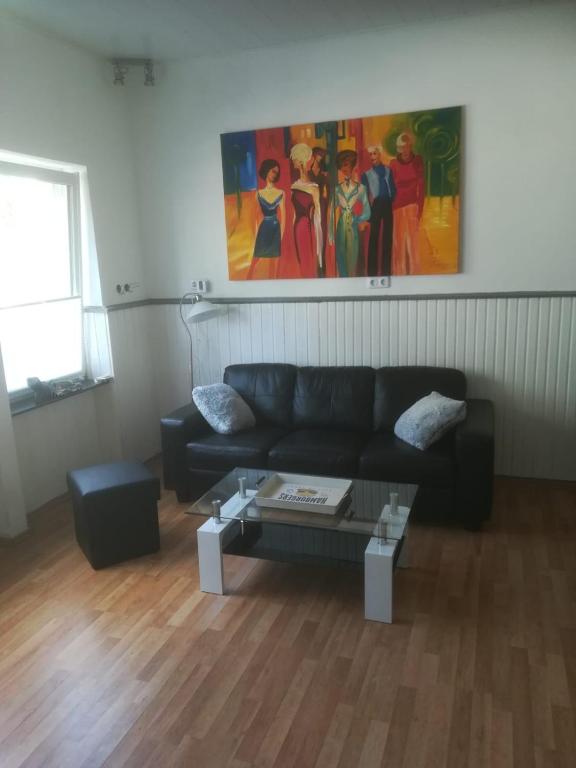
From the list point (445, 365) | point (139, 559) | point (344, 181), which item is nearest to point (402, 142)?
point (344, 181)

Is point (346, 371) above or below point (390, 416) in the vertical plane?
above

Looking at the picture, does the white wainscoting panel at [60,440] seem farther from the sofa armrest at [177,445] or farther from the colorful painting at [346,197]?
the colorful painting at [346,197]

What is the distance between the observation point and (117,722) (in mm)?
2066

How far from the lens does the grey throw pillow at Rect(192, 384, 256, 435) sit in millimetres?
3853

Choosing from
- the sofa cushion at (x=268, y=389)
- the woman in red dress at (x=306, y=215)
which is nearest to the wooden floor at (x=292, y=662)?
the sofa cushion at (x=268, y=389)

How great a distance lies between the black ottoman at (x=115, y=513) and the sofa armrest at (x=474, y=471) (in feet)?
5.40

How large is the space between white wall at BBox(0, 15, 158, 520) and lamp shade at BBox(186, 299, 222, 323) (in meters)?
0.56

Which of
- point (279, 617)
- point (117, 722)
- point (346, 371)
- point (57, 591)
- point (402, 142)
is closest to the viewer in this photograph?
point (117, 722)

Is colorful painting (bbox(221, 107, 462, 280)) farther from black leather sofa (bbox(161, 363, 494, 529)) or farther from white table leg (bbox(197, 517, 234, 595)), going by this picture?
white table leg (bbox(197, 517, 234, 595))

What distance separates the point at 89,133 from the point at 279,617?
335 cm

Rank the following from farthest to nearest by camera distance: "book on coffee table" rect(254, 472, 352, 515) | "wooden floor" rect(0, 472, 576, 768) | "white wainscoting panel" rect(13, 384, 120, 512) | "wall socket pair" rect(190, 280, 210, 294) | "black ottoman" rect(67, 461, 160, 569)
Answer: "wall socket pair" rect(190, 280, 210, 294) < "white wainscoting panel" rect(13, 384, 120, 512) < "black ottoman" rect(67, 461, 160, 569) < "book on coffee table" rect(254, 472, 352, 515) < "wooden floor" rect(0, 472, 576, 768)

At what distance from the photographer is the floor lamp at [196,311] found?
4.17 metres

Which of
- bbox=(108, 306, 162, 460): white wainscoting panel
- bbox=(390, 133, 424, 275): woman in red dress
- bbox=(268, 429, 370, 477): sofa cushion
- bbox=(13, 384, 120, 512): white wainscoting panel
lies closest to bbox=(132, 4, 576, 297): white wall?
bbox=(390, 133, 424, 275): woman in red dress

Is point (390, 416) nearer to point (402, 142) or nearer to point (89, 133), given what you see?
point (402, 142)
